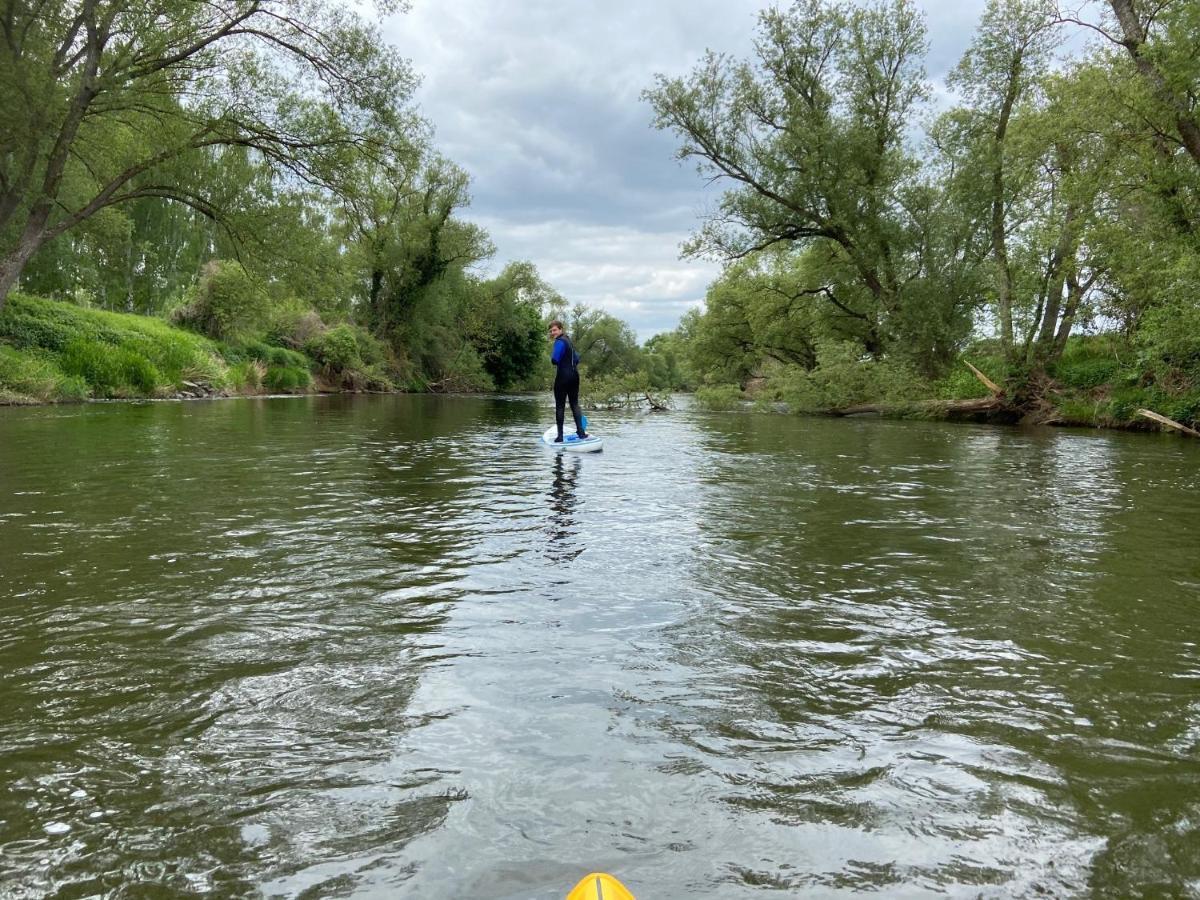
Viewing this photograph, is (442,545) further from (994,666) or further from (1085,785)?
(1085,785)

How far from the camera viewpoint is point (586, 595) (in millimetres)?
5391

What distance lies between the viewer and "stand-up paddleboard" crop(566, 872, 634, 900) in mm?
1852

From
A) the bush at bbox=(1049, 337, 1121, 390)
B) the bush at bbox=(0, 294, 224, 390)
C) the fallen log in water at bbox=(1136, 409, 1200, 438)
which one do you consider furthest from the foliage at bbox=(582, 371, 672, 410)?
the fallen log in water at bbox=(1136, 409, 1200, 438)

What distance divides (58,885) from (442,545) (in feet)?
15.3

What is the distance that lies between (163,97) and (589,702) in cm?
2516

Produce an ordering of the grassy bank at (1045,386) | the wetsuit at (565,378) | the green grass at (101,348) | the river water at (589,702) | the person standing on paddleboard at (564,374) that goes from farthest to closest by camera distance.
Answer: the green grass at (101,348)
the grassy bank at (1045,386)
the wetsuit at (565,378)
the person standing on paddleboard at (564,374)
the river water at (589,702)

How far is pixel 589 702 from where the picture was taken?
11.8 ft

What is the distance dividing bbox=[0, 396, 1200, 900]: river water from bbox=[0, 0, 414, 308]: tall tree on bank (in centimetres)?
1531

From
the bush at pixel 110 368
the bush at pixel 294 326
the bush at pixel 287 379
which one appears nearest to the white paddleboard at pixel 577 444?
the bush at pixel 110 368

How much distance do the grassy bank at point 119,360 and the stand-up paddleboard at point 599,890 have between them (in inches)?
1061

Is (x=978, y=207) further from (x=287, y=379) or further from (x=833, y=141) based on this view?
(x=287, y=379)

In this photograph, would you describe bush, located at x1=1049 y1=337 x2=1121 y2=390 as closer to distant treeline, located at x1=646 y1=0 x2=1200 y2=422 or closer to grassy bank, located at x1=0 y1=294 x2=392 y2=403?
distant treeline, located at x1=646 y1=0 x2=1200 y2=422

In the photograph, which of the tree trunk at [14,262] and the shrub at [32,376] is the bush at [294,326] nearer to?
the shrub at [32,376]

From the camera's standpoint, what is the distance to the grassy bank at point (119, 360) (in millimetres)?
23781
